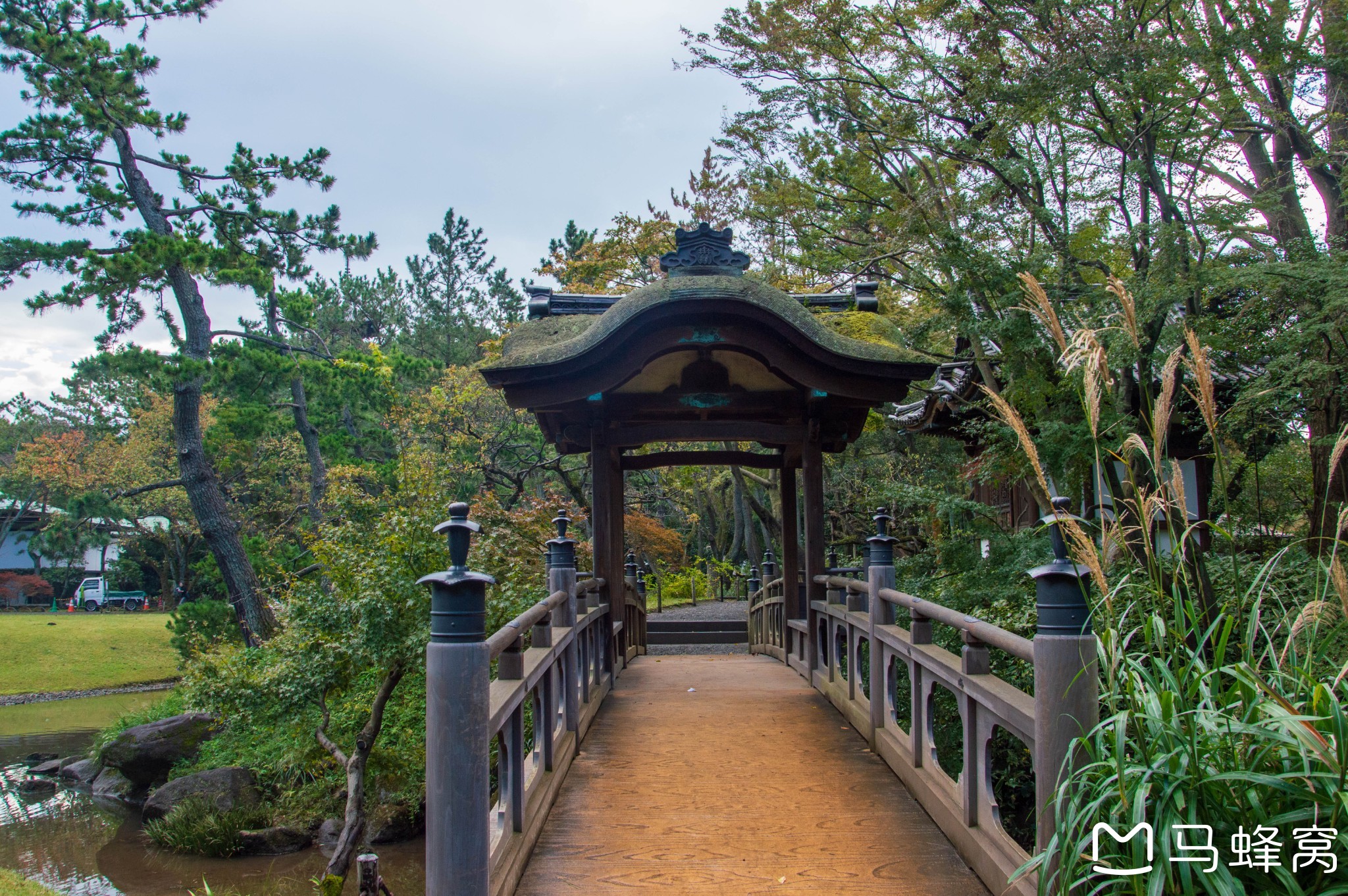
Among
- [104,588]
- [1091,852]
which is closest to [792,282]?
[1091,852]

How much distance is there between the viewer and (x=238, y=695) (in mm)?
8648

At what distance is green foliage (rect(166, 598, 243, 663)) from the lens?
645 inches

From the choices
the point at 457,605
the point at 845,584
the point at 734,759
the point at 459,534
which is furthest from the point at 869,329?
the point at 457,605

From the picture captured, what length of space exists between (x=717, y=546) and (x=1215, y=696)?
81.1 feet

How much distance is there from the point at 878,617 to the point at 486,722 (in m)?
2.74

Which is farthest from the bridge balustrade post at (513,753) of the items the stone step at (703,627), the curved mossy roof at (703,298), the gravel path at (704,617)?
the stone step at (703,627)

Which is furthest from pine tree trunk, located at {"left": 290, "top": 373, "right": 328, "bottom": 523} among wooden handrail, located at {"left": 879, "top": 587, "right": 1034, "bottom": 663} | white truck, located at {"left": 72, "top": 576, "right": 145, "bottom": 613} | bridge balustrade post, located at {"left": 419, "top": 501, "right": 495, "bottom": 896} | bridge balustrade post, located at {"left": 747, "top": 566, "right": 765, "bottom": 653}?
bridge balustrade post, located at {"left": 419, "top": 501, "right": 495, "bottom": 896}

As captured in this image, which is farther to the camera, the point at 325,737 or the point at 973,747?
the point at 325,737

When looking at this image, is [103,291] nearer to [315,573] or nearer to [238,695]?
[315,573]

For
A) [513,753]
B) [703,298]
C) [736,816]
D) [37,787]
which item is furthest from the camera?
[37,787]

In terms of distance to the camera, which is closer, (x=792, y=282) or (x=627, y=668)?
(x=627, y=668)

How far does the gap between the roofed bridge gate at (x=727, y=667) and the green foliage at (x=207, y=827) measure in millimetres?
4983

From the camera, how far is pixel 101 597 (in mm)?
33031

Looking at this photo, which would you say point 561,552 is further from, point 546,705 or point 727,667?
point 727,667
